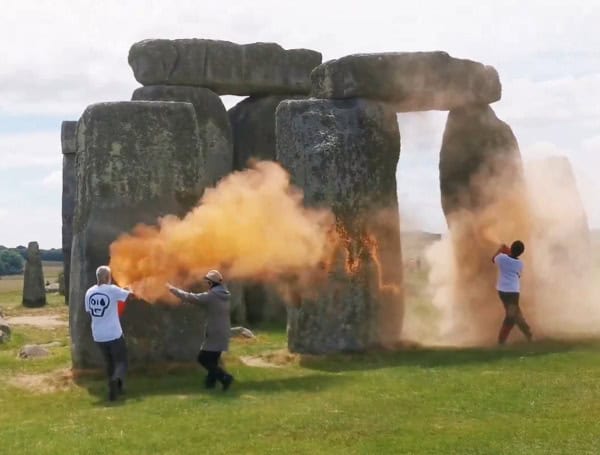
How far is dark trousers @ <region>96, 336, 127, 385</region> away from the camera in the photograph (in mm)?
13616

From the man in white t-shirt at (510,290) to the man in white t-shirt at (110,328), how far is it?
703 cm

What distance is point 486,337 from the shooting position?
19031mm

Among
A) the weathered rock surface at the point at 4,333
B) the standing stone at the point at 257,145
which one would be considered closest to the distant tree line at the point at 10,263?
the standing stone at the point at 257,145

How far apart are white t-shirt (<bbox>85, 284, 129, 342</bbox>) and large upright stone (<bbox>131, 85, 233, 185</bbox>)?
12.0 m

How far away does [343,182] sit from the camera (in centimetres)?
1719

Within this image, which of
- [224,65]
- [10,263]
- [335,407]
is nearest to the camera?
[335,407]

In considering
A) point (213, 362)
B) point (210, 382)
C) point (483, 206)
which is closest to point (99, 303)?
point (213, 362)

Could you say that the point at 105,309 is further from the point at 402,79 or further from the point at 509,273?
the point at 509,273

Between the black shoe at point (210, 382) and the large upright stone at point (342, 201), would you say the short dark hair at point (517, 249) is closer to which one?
the large upright stone at point (342, 201)

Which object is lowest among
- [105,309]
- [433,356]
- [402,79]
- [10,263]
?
[433,356]

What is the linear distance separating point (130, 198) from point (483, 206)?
7.70 meters

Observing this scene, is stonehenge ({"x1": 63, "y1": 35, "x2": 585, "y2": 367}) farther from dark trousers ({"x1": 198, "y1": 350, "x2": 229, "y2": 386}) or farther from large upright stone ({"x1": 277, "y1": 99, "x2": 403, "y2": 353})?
dark trousers ({"x1": 198, "y1": 350, "x2": 229, "y2": 386})

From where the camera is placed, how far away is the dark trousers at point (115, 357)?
13616mm

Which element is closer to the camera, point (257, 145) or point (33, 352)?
point (33, 352)
